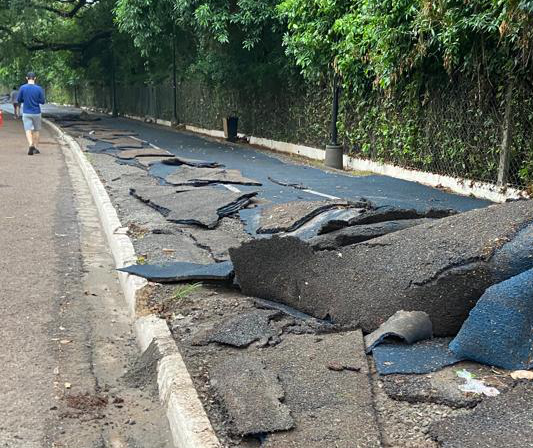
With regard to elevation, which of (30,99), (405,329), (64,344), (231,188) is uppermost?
(30,99)

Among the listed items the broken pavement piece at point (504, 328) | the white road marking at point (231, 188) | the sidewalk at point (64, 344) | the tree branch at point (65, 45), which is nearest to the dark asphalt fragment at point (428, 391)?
the broken pavement piece at point (504, 328)

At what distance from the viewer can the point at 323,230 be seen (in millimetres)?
5973

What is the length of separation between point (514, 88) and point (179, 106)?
82.7 feet

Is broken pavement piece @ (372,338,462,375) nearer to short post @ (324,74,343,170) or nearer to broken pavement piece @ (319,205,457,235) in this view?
broken pavement piece @ (319,205,457,235)

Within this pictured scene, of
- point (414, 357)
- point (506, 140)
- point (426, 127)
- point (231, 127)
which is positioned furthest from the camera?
point (231, 127)

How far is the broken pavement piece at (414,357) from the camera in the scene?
3.59m

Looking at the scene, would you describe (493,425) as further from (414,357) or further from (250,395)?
(250,395)

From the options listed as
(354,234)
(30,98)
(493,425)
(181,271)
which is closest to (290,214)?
(354,234)

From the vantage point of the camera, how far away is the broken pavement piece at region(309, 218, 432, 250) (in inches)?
211

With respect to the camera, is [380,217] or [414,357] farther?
[380,217]

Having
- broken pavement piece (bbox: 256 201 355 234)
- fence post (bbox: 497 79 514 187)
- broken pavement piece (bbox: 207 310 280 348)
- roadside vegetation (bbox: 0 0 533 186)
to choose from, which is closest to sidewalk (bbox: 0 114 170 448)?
broken pavement piece (bbox: 207 310 280 348)

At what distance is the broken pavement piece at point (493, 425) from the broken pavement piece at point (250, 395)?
751mm

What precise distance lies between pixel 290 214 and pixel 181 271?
2.40m

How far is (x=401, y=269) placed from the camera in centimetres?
435
